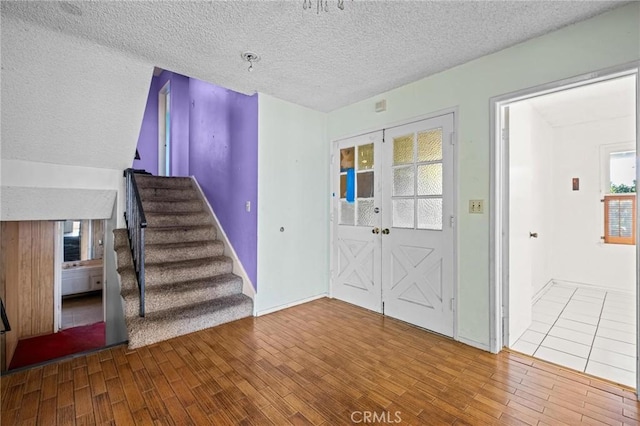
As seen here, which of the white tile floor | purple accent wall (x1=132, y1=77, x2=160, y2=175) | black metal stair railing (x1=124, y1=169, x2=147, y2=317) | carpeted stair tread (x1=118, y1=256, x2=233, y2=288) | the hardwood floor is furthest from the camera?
purple accent wall (x1=132, y1=77, x2=160, y2=175)

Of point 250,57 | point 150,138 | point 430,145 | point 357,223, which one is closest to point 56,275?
point 150,138

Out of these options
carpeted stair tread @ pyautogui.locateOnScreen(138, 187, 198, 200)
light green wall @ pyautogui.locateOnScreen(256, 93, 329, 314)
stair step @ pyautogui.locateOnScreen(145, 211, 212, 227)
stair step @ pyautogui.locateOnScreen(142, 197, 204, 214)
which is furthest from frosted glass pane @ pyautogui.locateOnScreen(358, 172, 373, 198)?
carpeted stair tread @ pyautogui.locateOnScreen(138, 187, 198, 200)

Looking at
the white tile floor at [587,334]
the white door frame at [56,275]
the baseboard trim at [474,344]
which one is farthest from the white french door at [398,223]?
the white door frame at [56,275]

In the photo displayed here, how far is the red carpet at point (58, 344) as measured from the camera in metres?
3.44

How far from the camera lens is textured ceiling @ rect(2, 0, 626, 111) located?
73.0 inches

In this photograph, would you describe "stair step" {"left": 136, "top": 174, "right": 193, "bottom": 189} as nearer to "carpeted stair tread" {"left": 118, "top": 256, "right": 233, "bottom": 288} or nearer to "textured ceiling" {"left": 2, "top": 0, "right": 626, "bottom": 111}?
"carpeted stair tread" {"left": 118, "top": 256, "right": 233, "bottom": 288}

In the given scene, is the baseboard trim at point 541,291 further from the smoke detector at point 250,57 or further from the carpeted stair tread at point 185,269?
the smoke detector at point 250,57

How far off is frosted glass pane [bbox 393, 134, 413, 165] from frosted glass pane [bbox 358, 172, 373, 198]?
1.31 feet

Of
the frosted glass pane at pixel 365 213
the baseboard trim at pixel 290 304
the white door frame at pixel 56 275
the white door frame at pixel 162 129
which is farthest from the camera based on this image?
the white door frame at pixel 162 129

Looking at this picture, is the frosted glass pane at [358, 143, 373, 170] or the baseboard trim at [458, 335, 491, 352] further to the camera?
the frosted glass pane at [358, 143, 373, 170]

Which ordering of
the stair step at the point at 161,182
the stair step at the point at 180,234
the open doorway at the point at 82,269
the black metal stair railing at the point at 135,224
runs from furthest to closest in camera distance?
the open doorway at the point at 82,269
the stair step at the point at 161,182
the stair step at the point at 180,234
the black metal stair railing at the point at 135,224

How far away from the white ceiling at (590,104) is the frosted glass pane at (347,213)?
222 cm

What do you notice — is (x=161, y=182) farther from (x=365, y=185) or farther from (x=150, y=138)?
(x=365, y=185)

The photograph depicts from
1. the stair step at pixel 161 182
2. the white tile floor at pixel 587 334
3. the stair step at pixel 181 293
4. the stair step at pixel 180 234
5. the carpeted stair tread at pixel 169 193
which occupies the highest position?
the stair step at pixel 161 182
